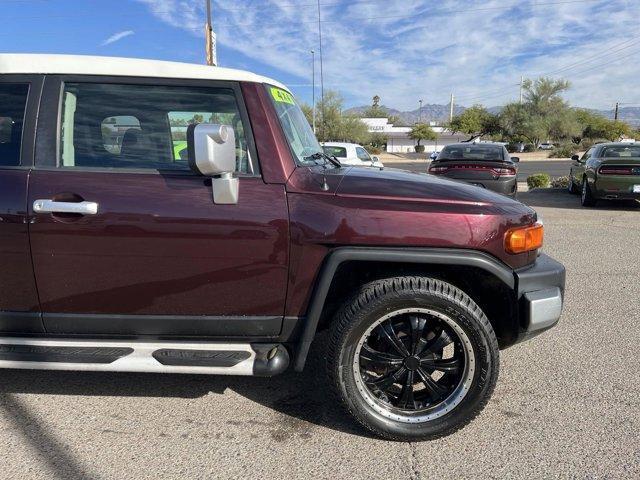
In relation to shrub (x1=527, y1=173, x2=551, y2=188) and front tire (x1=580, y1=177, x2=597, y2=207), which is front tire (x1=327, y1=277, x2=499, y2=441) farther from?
shrub (x1=527, y1=173, x2=551, y2=188)

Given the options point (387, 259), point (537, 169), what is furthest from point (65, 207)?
point (537, 169)

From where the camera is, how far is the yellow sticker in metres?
2.85

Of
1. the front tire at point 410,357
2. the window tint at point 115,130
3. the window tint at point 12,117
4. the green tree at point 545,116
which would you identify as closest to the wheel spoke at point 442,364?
the front tire at point 410,357

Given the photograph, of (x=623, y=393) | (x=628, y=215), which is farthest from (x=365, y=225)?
(x=628, y=215)

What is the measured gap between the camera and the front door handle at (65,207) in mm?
2506

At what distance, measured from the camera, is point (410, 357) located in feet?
8.91

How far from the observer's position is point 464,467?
2.48 m

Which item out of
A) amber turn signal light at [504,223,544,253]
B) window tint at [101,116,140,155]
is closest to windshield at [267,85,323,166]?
window tint at [101,116,140,155]

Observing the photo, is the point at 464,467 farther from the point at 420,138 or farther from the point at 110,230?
the point at 420,138

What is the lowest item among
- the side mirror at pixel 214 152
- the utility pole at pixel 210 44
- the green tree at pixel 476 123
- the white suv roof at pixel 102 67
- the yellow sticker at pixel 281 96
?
the side mirror at pixel 214 152

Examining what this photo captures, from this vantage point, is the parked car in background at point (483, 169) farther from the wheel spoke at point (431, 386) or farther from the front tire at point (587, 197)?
the wheel spoke at point (431, 386)

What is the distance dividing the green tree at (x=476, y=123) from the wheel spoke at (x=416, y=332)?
65805mm

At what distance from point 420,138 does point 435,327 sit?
250 ft

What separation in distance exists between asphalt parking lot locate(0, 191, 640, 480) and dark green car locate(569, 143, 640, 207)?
7.94 metres
